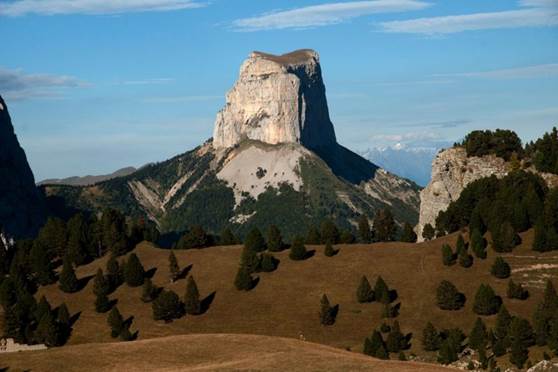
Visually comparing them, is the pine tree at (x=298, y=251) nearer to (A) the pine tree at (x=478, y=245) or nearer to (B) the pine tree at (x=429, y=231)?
(A) the pine tree at (x=478, y=245)

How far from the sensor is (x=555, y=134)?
6319 inches

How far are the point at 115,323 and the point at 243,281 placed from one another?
67.1 feet

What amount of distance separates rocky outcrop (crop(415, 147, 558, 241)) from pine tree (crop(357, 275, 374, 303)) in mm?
43410

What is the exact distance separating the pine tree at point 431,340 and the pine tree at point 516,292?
1773 centimetres

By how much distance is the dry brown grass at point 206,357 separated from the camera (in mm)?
69500

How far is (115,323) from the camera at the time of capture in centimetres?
11444

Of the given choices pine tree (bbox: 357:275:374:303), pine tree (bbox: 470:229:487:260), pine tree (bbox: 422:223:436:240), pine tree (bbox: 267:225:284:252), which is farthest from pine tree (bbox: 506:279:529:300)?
pine tree (bbox: 267:225:284:252)

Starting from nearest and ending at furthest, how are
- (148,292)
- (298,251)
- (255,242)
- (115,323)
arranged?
(115,323) < (148,292) < (298,251) < (255,242)

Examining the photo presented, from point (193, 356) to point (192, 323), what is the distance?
3920 centimetres

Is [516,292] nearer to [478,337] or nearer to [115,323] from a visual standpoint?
[478,337]

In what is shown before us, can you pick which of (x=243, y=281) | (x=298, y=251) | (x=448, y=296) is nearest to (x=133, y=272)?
(x=243, y=281)

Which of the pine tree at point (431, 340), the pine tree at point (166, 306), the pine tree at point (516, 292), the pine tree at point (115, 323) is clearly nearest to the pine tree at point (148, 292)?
the pine tree at point (166, 306)

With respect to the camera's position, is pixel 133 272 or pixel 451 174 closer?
pixel 133 272

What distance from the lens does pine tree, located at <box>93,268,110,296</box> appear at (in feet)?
413
